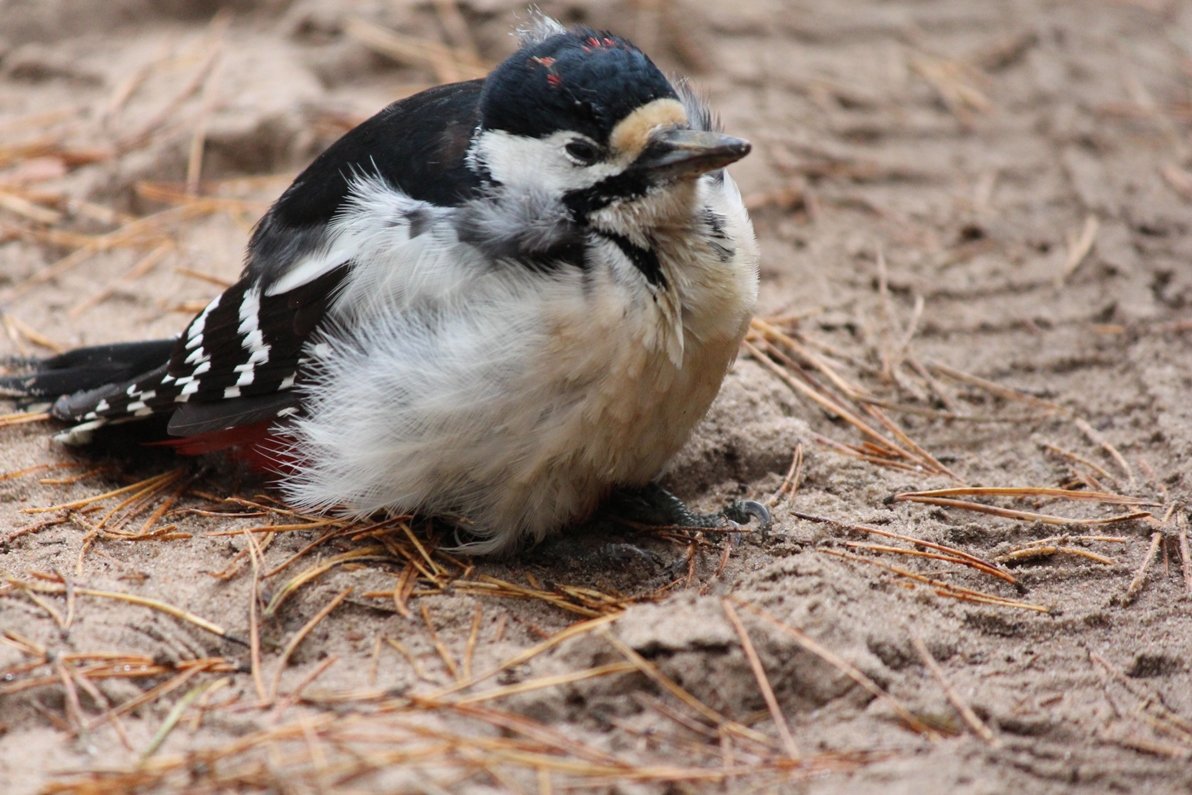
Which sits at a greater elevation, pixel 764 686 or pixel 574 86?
pixel 574 86

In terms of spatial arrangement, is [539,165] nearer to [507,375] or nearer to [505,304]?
[505,304]

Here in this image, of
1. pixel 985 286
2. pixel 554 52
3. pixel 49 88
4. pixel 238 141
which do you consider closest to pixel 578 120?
pixel 554 52

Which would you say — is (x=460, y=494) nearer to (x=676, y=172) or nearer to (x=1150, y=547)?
(x=676, y=172)

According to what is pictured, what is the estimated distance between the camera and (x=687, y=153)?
2.59 meters

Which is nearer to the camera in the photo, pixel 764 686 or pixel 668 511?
pixel 764 686

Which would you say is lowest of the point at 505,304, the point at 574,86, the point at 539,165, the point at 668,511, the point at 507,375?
the point at 668,511

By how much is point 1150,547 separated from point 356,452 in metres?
1.85

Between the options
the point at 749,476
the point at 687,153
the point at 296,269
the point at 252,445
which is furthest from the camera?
the point at 749,476

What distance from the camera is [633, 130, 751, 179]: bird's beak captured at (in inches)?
101

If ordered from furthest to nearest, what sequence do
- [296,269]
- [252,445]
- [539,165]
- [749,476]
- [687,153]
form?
[749,476]
[252,445]
[296,269]
[539,165]
[687,153]

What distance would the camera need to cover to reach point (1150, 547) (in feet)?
9.43

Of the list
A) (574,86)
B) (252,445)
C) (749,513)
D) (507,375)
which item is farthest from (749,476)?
(252,445)

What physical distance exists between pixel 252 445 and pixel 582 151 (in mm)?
1171

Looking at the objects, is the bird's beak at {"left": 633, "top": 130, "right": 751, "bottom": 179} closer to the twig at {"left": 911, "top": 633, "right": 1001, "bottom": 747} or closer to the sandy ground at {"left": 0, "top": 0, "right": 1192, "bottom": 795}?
the sandy ground at {"left": 0, "top": 0, "right": 1192, "bottom": 795}
